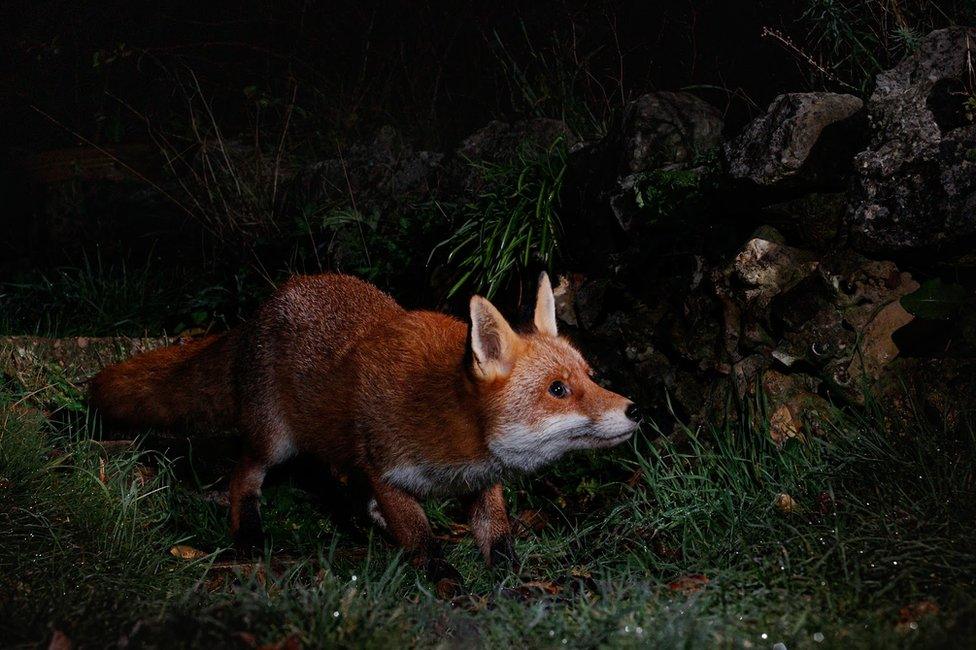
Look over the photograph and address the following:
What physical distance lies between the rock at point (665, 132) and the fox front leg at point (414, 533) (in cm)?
266

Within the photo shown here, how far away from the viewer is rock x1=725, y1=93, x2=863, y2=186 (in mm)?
4820

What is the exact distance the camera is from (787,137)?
483cm

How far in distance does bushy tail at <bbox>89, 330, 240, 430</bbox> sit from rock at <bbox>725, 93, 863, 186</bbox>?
304 cm

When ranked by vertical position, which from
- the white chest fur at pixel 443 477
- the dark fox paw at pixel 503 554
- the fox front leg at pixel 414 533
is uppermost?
the white chest fur at pixel 443 477

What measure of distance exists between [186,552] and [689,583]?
254 centimetres

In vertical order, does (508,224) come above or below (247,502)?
above

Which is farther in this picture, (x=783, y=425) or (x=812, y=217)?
(x=812, y=217)

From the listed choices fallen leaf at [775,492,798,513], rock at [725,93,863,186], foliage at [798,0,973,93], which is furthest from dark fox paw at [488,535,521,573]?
foliage at [798,0,973,93]

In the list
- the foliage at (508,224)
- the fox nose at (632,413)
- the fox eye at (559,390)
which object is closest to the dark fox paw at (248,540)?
the fox eye at (559,390)

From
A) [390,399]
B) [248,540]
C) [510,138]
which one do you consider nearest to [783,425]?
[390,399]

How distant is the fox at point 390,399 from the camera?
4172 mm

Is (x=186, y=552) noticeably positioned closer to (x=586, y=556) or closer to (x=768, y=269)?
(x=586, y=556)

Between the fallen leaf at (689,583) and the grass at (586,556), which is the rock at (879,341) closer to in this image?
the grass at (586,556)

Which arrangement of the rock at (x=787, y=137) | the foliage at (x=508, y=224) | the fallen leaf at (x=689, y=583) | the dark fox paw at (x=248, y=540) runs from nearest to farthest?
the fallen leaf at (x=689, y=583) < the rock at (x=787, y=137) < the dark fox paw at (x=248, y=540) < the foliage at (x=508, y=224)
